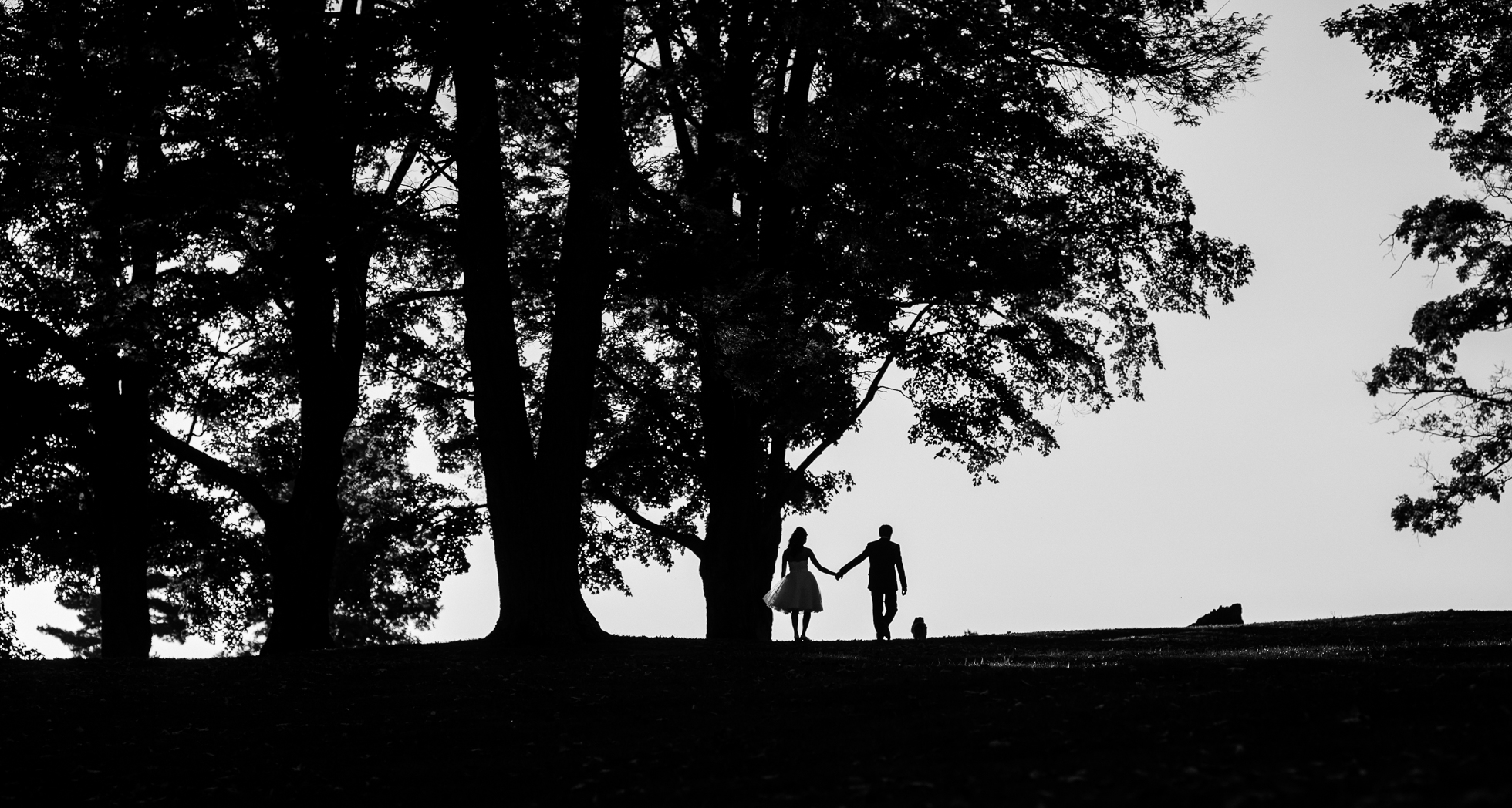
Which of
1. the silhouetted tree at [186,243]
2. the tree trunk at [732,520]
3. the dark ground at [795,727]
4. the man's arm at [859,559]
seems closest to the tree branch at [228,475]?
the silhouetted tree at [186,243]

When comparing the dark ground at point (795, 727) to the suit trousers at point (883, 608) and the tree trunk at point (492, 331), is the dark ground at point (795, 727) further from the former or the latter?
the suit trousers at point (883, 608)

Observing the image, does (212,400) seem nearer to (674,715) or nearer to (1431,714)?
(674,715)

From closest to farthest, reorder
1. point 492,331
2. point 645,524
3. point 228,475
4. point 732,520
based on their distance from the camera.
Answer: point 492,331 < point 228,475 < point 732,520 < point 645,524

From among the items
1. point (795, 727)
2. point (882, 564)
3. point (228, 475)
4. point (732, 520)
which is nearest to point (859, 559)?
point (882, 564)

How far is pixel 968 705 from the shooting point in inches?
444

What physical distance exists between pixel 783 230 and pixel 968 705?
532 inches

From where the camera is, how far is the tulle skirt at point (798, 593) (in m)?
20.6

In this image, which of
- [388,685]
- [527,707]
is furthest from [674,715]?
[388,685]

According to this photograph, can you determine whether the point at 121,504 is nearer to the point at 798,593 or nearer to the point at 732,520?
the point at 732,520

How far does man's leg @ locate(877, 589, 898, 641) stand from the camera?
70.0 ft

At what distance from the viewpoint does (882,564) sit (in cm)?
2108

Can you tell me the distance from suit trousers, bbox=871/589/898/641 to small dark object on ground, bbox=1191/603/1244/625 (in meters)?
7.19

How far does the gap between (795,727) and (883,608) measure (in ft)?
34.1

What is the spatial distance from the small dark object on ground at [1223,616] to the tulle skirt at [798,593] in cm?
854
